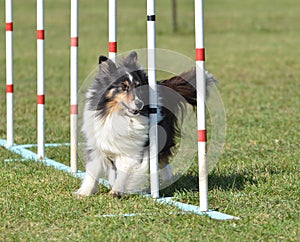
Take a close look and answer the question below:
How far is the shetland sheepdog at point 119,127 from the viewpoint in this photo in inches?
248

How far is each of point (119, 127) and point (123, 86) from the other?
369 millimetres

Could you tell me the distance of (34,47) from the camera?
69.4ft

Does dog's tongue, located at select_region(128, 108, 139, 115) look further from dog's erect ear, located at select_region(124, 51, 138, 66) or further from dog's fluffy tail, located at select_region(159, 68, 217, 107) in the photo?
dog's fluffy tail, located at select_region(159, 68, 217, 107)

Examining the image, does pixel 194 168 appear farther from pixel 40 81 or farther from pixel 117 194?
pixel 40 81

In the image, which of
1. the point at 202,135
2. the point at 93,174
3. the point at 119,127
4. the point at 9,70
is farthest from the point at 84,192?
the point at 9,70

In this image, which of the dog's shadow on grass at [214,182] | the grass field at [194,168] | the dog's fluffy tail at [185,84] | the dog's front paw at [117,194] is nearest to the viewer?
the grass field at [194,168]

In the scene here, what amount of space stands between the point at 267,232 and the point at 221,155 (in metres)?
3.28

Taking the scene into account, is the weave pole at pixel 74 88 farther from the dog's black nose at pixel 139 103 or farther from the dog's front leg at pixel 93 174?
the dog's black nose at pixel 139 103

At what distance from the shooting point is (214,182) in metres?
6.92

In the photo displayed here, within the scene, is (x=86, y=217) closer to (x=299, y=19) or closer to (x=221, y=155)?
(x=221, y=155)

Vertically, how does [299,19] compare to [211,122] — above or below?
above

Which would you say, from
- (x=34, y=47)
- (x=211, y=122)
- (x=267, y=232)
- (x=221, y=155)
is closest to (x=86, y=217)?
(x=267, y=232)

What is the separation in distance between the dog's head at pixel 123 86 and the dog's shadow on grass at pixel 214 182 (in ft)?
2.86

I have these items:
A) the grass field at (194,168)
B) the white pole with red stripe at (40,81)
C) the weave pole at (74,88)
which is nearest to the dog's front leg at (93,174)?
the grass field at (194,168)
